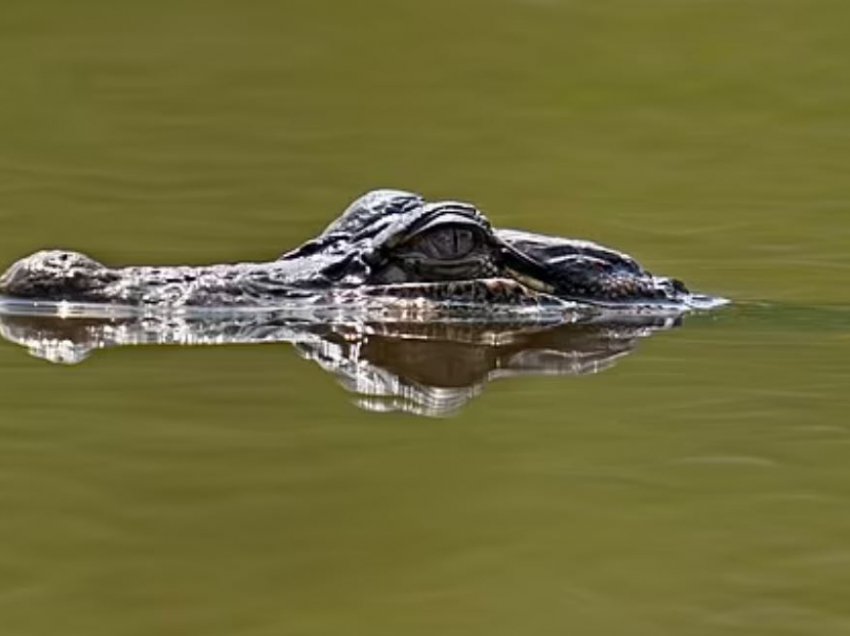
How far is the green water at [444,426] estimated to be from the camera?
4.98 meters

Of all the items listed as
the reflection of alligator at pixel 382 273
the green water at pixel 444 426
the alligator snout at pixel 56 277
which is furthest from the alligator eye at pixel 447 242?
the alligator snout at pixel 56 277

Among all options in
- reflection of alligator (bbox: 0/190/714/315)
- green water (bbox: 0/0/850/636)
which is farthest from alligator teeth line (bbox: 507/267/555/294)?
green water (bbox: 0/0/850/636)

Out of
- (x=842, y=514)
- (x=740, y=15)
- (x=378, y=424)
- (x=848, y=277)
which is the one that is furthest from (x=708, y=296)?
(x=740, y=15)

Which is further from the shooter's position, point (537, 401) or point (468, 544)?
point (537, 401)

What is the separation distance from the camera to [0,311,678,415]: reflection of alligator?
7672 millimetres

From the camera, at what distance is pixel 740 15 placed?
70.3ft

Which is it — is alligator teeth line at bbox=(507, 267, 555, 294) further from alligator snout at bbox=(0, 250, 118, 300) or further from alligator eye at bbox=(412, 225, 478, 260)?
alligator snout at bbox=(0, 250, 118, 300)

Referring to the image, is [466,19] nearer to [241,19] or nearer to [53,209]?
[241,19]

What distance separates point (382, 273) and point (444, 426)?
7.44 ft

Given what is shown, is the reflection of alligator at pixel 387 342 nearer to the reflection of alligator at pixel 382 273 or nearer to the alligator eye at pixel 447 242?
the reflection of alligator at pixel 382 273

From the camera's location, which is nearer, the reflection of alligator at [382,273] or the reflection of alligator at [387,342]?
the reflection of alligator at [387,342]

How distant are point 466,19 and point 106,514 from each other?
1640 centimetres

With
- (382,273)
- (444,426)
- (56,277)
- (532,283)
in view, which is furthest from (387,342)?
(444,426)

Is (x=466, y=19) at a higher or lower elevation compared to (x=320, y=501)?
higher
